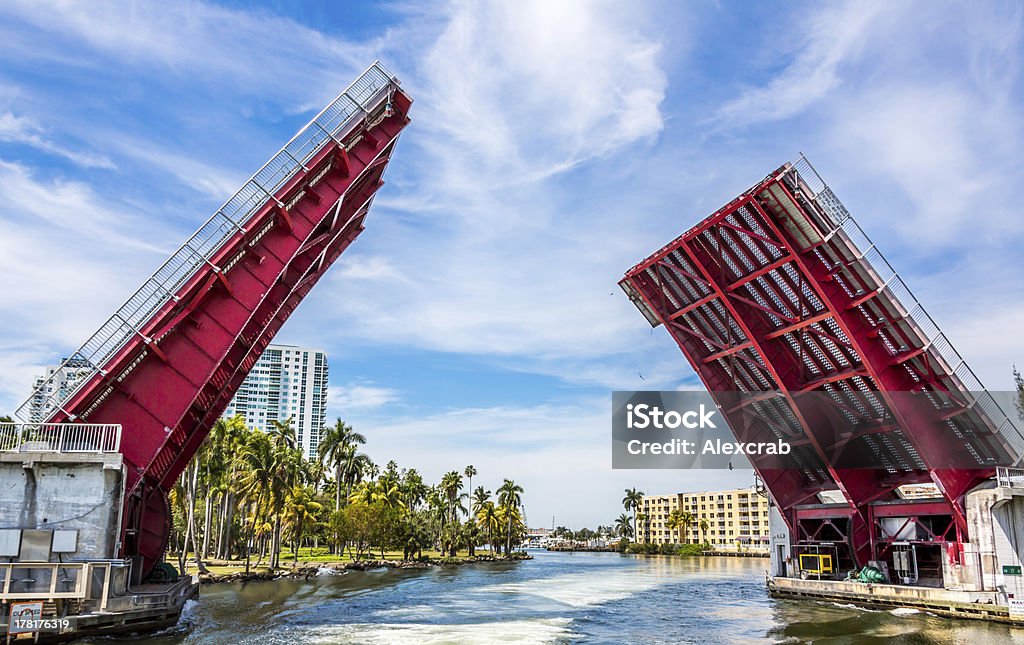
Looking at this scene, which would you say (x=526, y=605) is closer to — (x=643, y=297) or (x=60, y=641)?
(x=643, y=297)

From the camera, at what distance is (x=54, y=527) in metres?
17.5

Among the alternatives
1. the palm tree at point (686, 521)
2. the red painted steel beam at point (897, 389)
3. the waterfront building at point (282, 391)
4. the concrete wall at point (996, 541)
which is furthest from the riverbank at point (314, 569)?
the waterfront building at point (282, 391)

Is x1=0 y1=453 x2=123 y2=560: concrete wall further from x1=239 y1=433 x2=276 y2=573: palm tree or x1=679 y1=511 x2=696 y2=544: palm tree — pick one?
x1=679 y1=511 x2=696 y2=544: palm tree

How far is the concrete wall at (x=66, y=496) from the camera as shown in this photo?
17484 millimetres

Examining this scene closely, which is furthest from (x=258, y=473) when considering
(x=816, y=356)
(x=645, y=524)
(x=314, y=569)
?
(x=645, y=524)

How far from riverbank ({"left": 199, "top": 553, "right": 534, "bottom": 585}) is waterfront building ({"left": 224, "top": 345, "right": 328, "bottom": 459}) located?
124362 mm

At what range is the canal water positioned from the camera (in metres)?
21.2

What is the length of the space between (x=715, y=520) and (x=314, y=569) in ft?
369

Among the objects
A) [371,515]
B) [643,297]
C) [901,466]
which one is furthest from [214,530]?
[901,466]

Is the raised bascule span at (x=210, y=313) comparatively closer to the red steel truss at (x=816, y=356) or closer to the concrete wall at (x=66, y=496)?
the concrete wall at (x=66, y=496)

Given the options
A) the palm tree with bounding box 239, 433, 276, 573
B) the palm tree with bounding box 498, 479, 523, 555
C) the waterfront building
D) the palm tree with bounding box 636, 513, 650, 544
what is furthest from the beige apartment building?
the palm tree with bounding box 239, 433, 276, 573

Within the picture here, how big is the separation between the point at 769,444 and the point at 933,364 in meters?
10.2

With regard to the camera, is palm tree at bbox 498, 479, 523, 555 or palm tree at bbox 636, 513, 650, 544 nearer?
palm tree at bbox 498, 479, 523, 555

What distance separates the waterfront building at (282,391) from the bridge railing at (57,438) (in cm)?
17636
